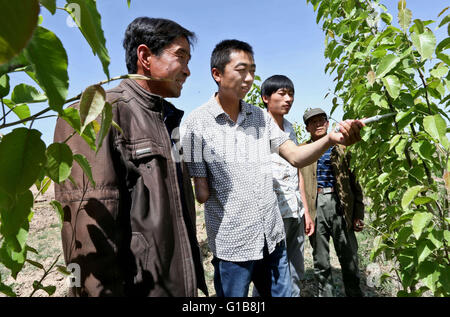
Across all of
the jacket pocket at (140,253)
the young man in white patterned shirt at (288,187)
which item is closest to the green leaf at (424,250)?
the jacket pocket at (140,253)

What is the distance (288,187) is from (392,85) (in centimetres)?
156

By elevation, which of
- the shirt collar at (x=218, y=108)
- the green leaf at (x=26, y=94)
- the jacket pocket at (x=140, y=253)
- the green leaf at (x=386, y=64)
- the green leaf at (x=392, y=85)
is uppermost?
the shirt collar at (x=218, y=108)

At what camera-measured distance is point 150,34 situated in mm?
1300

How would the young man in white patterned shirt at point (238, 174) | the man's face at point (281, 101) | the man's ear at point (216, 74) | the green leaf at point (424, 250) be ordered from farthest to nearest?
the man's face at point (281, 101), the man's ear at point (216, 74), the young man in white patterned shirt at point (238, 174), the green leaf at point (424, 250)

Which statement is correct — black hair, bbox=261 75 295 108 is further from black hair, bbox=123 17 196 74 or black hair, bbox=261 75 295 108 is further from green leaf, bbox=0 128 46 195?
green leaf, bbox=0 128 46 195

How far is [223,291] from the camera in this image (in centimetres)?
184

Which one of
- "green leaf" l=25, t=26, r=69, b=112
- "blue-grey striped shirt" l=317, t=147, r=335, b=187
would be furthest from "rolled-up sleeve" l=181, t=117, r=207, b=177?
"blue-grey striped shirt" l=317, t=147, r=335, b=187

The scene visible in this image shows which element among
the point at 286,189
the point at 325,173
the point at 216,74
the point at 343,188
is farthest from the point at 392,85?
the point at 325,173

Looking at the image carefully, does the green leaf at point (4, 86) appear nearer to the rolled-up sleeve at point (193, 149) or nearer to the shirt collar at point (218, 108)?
the rolled-up sleeve at point (193, 149)

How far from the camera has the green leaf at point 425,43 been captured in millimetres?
1156

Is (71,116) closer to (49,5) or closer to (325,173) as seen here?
(49,5)
